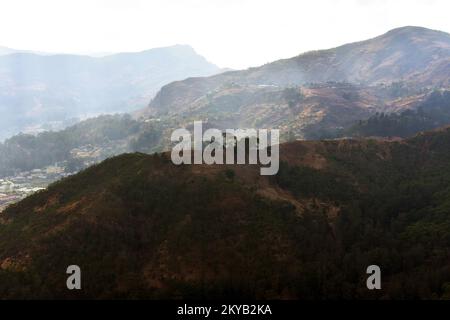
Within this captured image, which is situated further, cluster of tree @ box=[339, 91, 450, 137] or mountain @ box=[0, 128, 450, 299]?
cluster of tree @ box=[339, 91, 450, 137]

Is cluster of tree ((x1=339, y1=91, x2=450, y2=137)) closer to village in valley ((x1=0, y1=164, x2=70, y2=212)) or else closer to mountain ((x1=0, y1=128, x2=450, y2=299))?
mountain ((x1=0, y1=128, x2=450, y2=299))

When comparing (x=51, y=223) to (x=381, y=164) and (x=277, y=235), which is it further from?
(x=381, y=164)

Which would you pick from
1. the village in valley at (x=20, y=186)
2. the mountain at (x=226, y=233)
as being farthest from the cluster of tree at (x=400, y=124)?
the village in valley at (x=20, y=186)

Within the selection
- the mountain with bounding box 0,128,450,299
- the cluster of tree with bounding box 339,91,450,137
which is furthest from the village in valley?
the cluster of tree with bounding box 339,91,450,137

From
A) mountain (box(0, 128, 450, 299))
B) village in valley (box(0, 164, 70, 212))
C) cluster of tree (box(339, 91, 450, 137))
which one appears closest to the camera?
mountain (box(0, 128, 450, 299))

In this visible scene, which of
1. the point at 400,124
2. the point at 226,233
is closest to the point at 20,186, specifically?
the point at 400,124

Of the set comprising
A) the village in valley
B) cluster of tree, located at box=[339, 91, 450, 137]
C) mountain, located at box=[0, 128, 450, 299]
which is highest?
cluster of tree, located at box=[339, 91, 450, 137]

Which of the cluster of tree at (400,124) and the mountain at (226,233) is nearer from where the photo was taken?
the mountain at (226,233)

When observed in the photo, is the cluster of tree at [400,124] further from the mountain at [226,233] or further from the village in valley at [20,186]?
Result: the village in valley at [20,186]

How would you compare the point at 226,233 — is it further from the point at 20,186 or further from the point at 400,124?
the point at 20,186
